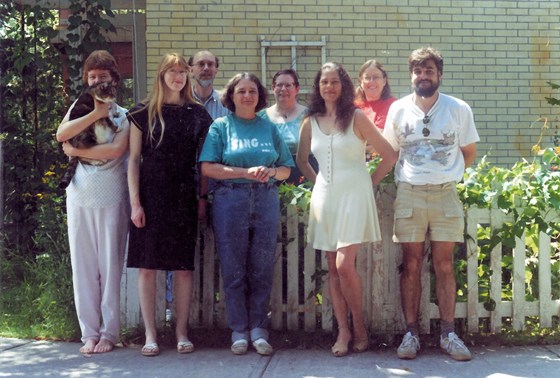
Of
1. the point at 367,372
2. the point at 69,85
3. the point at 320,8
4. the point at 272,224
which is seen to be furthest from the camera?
the point at 320,8

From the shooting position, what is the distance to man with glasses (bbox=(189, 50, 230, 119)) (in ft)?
17.3

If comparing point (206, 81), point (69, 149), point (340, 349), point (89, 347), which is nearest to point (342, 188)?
point (340, 349)

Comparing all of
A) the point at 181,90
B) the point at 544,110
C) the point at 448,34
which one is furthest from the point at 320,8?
the point at 181,90

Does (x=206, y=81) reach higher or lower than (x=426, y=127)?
higher

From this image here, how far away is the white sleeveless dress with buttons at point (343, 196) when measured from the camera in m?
4.36

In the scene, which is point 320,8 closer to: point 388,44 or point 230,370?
point 388,44

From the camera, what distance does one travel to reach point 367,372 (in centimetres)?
416

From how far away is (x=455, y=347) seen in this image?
4.43 metres

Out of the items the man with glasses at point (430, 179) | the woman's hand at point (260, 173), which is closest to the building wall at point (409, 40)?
the man with glasses at point (430, 179)

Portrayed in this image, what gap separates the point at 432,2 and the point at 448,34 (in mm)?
383

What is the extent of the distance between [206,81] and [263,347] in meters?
1.97

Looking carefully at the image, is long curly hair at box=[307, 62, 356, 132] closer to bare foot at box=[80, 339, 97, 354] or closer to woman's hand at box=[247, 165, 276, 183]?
woman's hand at box=[247, 165, 276, 183]

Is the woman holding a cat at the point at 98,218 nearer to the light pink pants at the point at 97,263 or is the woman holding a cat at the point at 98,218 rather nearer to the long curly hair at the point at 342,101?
the light pink pants at the point at 97,263

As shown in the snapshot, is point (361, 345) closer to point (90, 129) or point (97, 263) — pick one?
point (97, 263)
